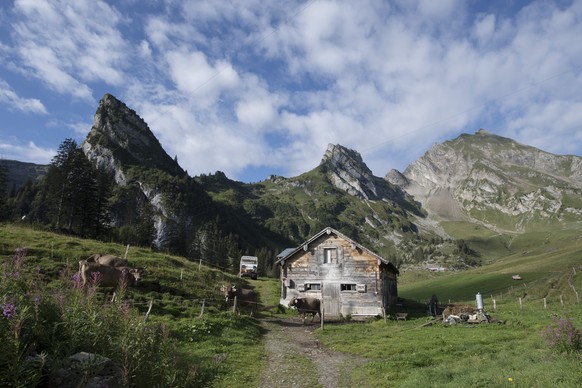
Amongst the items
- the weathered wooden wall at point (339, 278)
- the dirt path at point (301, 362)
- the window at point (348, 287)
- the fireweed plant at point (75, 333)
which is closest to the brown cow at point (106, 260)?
the dirt path at point (301, 362)

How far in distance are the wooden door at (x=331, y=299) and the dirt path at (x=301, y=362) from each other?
11439 millimetres

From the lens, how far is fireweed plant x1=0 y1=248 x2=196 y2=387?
5902mm

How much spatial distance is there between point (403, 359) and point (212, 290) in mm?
22257

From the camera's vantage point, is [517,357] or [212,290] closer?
[517,357]

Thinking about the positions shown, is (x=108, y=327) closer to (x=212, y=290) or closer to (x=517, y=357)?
(x=517, y=357)

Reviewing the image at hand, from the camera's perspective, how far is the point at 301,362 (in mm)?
18109

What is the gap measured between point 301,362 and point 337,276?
70.3 ft

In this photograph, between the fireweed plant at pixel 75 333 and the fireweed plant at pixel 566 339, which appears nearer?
the fireweed plant at pixel 75 333

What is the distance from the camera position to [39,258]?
2908 centimetres

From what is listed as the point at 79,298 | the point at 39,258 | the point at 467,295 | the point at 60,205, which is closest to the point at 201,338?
the point at 79,298

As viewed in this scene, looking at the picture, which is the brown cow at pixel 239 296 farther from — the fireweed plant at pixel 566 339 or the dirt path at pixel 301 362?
the fireweed plant at pixel 566 339

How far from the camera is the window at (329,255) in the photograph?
3981 centimetres

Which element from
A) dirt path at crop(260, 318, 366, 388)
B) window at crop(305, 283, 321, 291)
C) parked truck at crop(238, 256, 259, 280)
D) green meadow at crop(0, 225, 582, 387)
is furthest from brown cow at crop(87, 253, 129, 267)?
parked truck at crop(238, 256, 259, 280)

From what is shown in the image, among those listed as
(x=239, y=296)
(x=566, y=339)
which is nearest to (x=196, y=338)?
(x=239, y=296)
